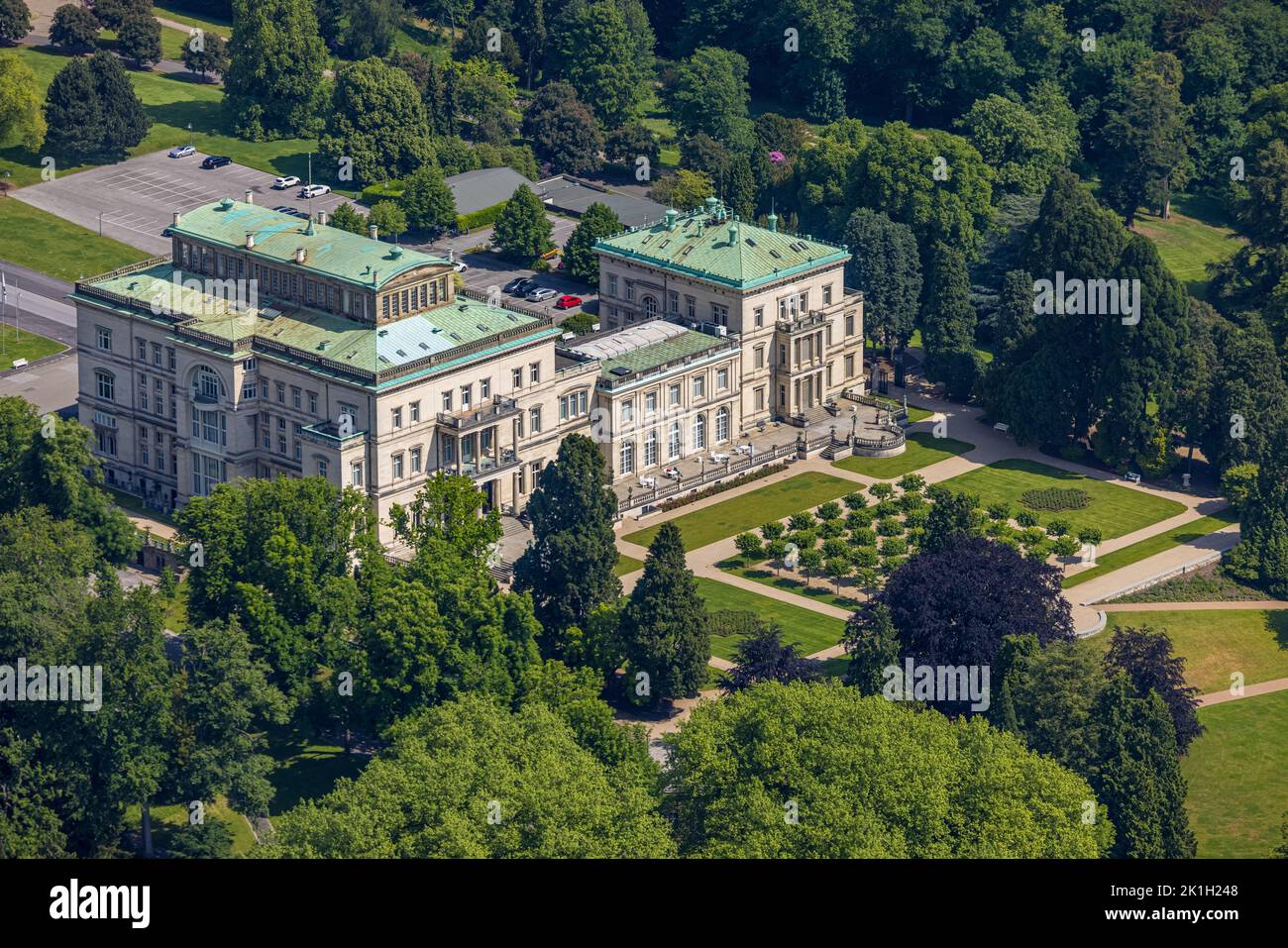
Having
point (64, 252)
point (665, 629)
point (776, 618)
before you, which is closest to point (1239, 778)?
point (776, 618)

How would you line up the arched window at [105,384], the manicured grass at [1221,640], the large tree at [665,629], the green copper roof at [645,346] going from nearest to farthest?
1. the large tree at [665,629]
2. the manicured grass at [1221,640]
3. the arched window at [105,384]
4. the green copper roof at [645,346]

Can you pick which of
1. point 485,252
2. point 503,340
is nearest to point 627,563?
point 503,340

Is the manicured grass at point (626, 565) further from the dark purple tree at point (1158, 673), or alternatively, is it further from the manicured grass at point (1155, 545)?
the dark purple tree at point (1158, 673)

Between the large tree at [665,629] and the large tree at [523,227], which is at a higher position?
the large tree at [523,227]

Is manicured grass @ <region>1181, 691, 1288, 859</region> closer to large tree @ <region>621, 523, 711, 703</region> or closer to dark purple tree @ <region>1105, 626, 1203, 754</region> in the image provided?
dark purple tree @ <region>1105, 626, 1203, 754</region>

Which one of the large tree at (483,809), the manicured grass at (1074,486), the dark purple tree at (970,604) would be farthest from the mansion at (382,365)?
the large tree at (483,809)
